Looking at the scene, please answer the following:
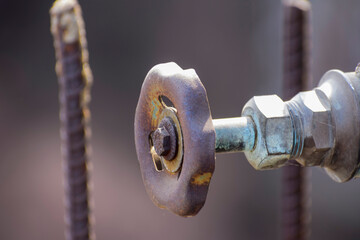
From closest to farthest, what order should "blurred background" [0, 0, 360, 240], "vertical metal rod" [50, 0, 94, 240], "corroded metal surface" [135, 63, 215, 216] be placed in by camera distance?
"corroded metal surface" [135, 63, 215, 216] → "vertical metal rod" [50, 0, 94, 240] → "blurred background" [0, 0, 360, 240]

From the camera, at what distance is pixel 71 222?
68cm

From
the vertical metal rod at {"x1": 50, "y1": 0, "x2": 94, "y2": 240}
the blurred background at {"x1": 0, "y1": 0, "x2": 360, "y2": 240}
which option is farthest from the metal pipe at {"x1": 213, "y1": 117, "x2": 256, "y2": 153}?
the blurred background at {"x1": 0, "y1": 0, "x2": 360, "y2": 240}

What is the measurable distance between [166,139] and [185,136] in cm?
3

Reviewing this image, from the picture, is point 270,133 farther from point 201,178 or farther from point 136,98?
point 136,98

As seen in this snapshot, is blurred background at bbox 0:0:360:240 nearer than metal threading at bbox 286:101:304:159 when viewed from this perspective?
No

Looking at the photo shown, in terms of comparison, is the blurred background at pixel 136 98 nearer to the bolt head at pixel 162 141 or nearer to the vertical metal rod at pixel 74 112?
the vertical metal rod at pixel 74 112

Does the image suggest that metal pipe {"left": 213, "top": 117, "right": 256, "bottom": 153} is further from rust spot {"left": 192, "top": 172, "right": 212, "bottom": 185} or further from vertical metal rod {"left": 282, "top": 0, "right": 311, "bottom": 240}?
vertical metal rod {"left": 282, "top": 0, "right": 311, "bottom": 240}

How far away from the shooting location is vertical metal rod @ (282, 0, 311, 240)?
31.9 inches

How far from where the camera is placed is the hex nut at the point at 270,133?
1.20ft

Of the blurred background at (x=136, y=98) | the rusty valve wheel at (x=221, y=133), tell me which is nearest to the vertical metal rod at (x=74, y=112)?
the rusty valve wheel at (x=221, y=133)

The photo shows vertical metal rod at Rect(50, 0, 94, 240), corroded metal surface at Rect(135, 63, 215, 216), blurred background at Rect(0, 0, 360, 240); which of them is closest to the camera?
corroded metal surface at Rect(135, 63, 215, 216)

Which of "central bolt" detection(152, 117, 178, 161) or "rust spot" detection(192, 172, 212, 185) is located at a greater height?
"central bolt" detection(152, 117, 178, 161)

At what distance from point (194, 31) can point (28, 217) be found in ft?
3.04

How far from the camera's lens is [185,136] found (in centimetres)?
33
